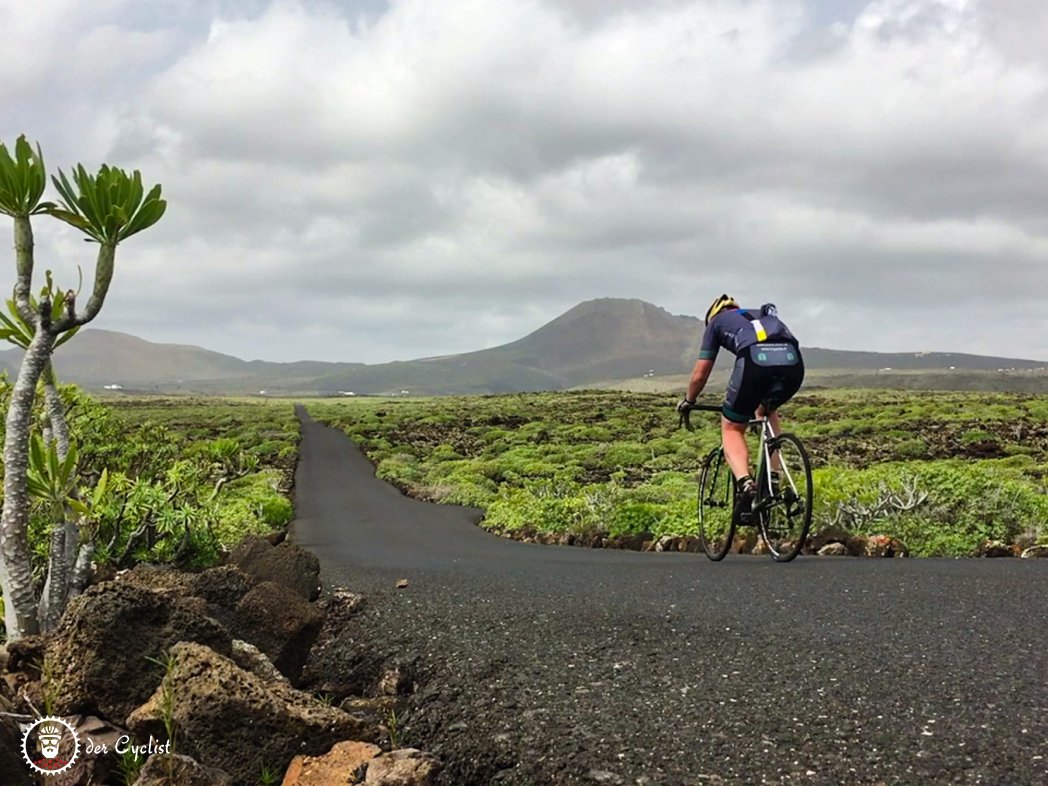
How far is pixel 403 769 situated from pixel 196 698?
1279 millimetres

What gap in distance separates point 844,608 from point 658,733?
2750 millimetres

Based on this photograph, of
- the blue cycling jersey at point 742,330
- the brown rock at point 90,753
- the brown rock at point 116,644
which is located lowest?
the brown rock at point 90,753

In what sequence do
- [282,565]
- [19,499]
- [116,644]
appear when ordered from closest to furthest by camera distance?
[116,644] → [19,499] → [282,565]

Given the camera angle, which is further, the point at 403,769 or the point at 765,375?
the point at 765,375

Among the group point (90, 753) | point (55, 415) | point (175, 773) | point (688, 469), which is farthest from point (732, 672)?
point (688, 469)

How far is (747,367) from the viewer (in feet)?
25.5

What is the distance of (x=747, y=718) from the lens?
3688mm

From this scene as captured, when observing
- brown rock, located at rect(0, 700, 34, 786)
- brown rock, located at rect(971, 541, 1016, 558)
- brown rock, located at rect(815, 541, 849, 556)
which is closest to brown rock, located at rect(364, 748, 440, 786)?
brown rock, located at rect(0, 700, 34, 786)

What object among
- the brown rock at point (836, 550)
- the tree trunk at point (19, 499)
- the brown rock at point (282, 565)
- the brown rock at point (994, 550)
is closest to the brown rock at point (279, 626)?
the tree trunk at point (19, 499)

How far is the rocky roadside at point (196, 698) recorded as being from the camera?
3695 mm

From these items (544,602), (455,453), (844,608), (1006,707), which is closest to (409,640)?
(544,602)

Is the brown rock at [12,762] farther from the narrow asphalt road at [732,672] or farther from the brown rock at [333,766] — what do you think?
the narrow asphalt road at [732,672]

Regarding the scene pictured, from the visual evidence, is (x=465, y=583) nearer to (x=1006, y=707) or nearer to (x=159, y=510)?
(x=159, y=510)

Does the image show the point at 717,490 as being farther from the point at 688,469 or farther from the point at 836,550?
the point at 688,469
